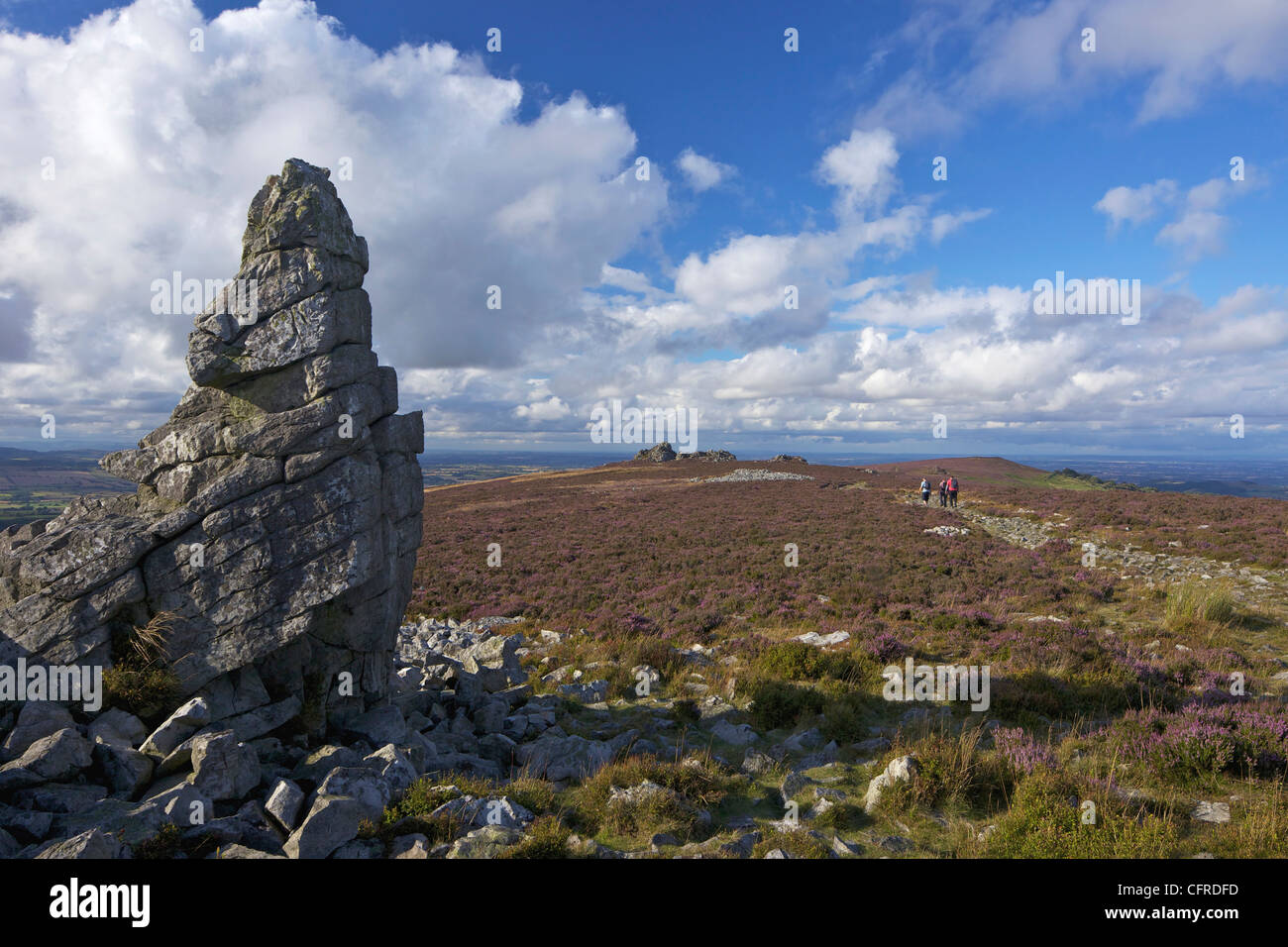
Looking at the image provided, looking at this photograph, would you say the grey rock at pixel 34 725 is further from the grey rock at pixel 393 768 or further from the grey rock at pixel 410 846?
the grey rock at pixel 410 846

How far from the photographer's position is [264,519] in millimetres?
9641

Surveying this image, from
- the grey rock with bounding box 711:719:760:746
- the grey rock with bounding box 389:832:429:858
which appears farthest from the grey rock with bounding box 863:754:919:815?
the grey rock with bounding box 389:832:429:858

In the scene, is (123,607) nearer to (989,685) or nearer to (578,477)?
(989,685)

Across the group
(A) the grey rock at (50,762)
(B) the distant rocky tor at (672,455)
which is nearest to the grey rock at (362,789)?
(A) the grey rock at (50,762)

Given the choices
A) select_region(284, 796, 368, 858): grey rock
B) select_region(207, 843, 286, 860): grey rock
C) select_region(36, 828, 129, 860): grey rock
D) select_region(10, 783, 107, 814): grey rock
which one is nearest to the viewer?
select_region(36, 828, 129, 860): grey rock

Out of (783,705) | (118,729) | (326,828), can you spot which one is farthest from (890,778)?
(118,729)

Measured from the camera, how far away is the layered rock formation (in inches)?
350

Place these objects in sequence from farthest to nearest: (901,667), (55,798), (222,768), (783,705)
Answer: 1. (901,667)
2. (783,705)
3. (222,768)
4. (55,798)

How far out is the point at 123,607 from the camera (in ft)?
29.6

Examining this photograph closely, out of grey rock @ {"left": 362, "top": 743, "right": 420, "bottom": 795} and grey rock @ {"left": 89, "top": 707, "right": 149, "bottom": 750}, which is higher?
grey rock @ {"left": 89, "top": 707, "right": 149, "bottom": 750}

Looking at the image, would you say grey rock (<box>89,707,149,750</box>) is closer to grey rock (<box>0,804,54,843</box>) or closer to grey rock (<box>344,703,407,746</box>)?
grey rock (<box>0,804,54,843</box>)

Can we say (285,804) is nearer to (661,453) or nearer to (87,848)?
(87,848)

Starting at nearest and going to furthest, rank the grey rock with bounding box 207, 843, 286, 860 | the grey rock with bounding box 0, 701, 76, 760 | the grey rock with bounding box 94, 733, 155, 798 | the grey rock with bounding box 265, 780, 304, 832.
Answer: the grey rock with bounding box 207, 843, 286, 860
the grey rock with bounding box 265, 780, 304, 832
the grey rock with bounding box 94, 733, 155, 798
the grey rock with bounding box 0, 701, 76, 760
